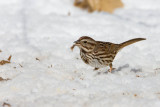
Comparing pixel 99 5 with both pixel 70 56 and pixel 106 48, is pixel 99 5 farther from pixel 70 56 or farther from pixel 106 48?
pixel 106 48

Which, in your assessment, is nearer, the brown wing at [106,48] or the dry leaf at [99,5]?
the brown wing at [106,48]

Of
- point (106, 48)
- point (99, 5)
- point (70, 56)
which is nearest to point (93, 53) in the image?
point (106, 48)

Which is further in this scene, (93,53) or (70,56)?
(70,56)

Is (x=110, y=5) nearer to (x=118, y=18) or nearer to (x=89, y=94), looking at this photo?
(x=118, y=18)

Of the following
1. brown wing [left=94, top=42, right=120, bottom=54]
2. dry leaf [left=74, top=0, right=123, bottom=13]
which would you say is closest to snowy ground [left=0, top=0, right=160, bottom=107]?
dry leaf [left=74, top=0, right=123, bottom=13]

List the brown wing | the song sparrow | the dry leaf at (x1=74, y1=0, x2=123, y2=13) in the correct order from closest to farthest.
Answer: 1. the song sparrow
2. the brown wing
3. the dry leaf at (x1=74, y1=0, x2=123, y2=13)

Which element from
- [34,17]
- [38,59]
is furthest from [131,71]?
[34,17]

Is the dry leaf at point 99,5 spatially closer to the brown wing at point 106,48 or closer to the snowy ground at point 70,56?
the snowy ground at point 70,56

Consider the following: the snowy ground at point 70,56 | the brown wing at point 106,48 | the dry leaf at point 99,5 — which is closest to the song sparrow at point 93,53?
the brown wing at point 106,48

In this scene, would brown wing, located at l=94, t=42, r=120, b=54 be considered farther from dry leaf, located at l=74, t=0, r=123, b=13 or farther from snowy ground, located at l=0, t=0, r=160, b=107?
dry leaf, located at l=74, t=0, r=123, b=13
